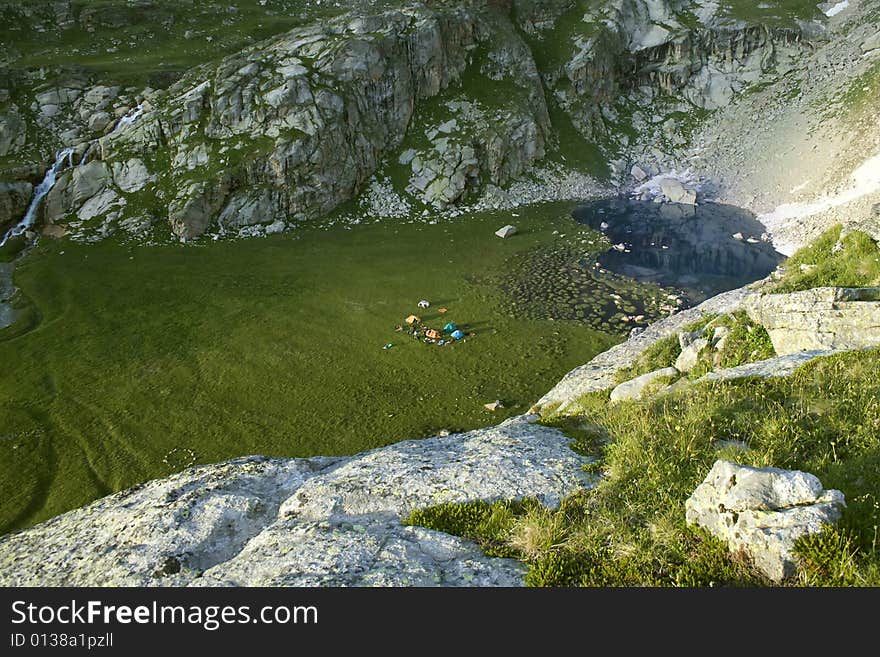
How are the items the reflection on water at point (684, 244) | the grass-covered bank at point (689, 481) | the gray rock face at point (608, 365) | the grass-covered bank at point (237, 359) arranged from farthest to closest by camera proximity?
the reflection on water at point (684, 244)
the grass-covered bank at point (237, 359)
the gray rock face at point (608, 365)
the grass-covered bank at point (689, 481)

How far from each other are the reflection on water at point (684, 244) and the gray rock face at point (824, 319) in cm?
2635

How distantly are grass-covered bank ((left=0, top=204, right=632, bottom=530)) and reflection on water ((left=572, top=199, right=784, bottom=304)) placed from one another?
1301 cm

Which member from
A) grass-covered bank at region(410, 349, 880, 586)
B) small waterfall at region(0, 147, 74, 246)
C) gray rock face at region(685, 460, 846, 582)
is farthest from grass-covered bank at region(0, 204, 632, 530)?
gray rock face at region(685, 460, 846, 582)

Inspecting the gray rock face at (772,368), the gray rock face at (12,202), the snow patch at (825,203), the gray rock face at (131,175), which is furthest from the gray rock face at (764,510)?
the gray rock face at (12,202)

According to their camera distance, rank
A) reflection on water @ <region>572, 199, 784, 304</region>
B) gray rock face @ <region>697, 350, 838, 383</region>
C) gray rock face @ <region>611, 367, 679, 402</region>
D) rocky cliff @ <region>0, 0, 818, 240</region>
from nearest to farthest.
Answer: gray rock face @ <region>697, 350, 838, 383</region> < gray rock face @ <region>611, 367, 679, 402</region> < reflection on water @ <region>572, 199, 784, 304</region> < rocky cliff @ <region>0, 0, 818, 240</region>

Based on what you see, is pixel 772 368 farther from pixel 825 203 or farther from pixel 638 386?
pixel 825 203

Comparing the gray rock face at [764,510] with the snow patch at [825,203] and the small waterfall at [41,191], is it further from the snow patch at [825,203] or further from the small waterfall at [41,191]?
the small waterfall at [41,191]

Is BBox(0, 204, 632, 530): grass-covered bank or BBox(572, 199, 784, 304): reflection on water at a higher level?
BBox(0, 204, 632, 530): grass-covered bank

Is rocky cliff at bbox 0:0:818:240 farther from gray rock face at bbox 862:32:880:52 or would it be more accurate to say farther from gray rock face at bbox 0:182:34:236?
gray rock face at bbox 862:32:880:52

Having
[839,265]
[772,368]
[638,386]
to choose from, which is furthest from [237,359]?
Result: [839,265]

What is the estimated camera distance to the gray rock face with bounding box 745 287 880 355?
14680 mm

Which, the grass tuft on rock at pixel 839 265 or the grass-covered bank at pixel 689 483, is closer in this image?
the grass-covered bank at pixel 689 483

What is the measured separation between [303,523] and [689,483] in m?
6.57

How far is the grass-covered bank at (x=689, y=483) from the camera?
22.1ft
